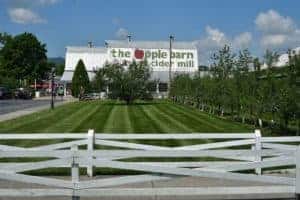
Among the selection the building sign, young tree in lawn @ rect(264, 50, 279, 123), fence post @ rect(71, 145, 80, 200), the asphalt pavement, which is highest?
the building sign

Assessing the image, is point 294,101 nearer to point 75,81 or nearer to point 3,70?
point 75,81

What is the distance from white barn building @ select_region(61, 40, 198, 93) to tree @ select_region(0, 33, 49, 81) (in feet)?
81.9

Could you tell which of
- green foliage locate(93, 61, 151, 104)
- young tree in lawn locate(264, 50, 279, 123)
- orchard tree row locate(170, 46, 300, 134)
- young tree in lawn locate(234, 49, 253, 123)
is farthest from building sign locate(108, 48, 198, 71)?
young tree in lawn locate(264, 50, 279, 123)

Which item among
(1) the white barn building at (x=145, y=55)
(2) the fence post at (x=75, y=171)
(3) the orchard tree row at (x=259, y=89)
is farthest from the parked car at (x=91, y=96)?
(2) the fence post at (x=75, y=171)

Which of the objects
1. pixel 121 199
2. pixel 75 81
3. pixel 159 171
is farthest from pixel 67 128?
pixel 75 81

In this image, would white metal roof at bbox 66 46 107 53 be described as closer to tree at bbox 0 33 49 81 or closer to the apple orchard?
the apple orchard

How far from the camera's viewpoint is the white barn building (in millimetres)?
86188

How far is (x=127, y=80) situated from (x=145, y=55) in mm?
35057

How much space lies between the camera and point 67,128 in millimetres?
24094

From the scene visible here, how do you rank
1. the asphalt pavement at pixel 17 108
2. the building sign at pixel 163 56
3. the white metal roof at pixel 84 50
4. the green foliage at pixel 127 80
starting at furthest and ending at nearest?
1. the white metal roof at pixel 84 50
2. the building sign at pixel 163 56
3. the green foliage at pixel 127 80
4. the asphalt pavement at pixel 17 108

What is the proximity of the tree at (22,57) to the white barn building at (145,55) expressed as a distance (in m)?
25.0

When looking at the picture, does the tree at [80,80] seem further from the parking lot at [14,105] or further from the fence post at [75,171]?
the fence post at [75,171]

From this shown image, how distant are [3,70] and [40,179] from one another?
111m

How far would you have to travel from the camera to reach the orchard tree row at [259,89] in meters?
18.1
